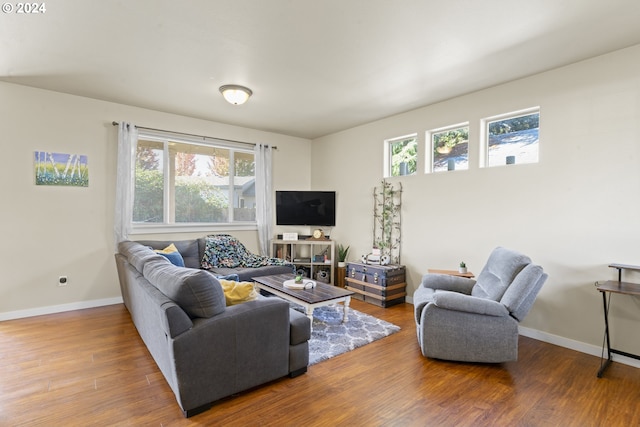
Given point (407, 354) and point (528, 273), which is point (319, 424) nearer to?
point (407, 354)

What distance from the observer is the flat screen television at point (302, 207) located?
5.66m

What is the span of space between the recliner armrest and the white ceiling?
7.27 ft

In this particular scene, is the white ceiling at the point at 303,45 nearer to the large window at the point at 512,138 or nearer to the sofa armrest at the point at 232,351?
the large window at the point at 512,138

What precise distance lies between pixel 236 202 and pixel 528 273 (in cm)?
435

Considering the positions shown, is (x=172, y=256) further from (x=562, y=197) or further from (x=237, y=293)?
(x=562, y=197)

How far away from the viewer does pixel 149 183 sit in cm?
460

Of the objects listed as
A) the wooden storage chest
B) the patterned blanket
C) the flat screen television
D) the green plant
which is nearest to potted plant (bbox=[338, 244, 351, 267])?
the green plant

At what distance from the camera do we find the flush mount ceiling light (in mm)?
3580

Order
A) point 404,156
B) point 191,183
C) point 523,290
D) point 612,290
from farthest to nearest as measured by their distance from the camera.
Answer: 1. point 191,183
2. point 404,156
3. point 523,290
4. point 612,290

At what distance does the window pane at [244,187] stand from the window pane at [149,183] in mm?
1192

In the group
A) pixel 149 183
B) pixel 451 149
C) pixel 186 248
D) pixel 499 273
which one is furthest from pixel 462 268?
pixel 149 183

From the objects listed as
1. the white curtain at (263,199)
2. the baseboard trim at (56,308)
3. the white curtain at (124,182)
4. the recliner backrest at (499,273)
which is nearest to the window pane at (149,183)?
the white curtain at (124,182)

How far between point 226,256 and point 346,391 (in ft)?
9.59

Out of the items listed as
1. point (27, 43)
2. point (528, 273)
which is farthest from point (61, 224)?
point (528, 273)
